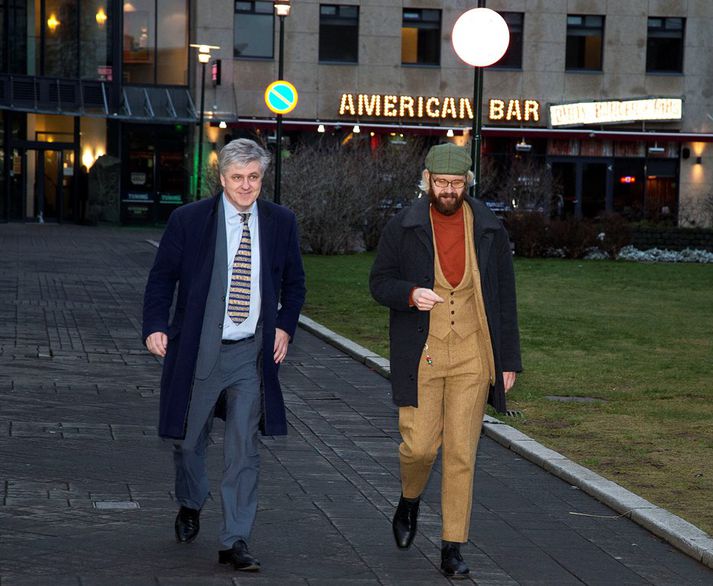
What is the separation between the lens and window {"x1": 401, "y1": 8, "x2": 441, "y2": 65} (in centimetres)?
4744

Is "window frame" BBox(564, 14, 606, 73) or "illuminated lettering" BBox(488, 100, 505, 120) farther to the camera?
"window frame" BBox(564, 14, 606, 73)

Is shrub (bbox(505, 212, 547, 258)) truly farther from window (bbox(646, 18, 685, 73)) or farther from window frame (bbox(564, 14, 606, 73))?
window (bbox(646, 18, 685, 73))

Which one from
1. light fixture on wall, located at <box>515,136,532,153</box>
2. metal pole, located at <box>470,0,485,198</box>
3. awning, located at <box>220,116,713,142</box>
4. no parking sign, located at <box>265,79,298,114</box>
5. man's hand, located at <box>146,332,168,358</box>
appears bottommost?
man's hand, located at <box>146,332,168,358</box>

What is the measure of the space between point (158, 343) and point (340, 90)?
41.2 meters

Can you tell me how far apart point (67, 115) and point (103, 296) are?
88.7ft

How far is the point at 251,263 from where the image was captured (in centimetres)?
621

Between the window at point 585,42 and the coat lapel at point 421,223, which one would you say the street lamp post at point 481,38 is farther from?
the window at point 585,42

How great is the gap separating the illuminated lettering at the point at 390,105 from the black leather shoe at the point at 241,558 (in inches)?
1629

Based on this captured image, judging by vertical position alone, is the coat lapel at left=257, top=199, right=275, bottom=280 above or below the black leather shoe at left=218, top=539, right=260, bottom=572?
above

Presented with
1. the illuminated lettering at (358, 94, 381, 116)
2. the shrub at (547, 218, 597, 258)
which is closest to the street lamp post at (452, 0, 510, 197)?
the shrub at (547, 218, 597, 258)

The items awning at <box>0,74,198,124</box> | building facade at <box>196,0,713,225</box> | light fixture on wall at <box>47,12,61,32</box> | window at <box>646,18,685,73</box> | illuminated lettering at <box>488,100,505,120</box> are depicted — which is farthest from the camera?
window at <box>646,18,685,73</box>

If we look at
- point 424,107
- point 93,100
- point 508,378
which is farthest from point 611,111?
point 508,378

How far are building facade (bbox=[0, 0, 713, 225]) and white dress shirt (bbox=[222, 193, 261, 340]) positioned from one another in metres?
39.2

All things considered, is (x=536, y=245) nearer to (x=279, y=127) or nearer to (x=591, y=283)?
(x=591, y=283)
